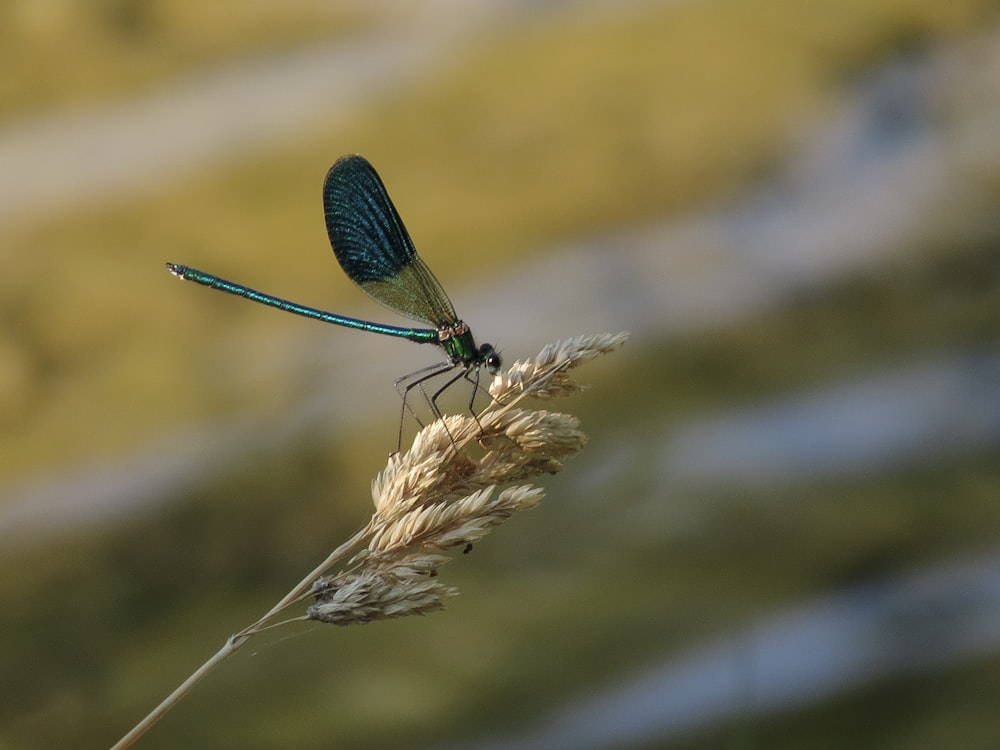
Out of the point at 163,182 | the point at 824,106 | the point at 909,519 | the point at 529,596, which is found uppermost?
the point at 163,182

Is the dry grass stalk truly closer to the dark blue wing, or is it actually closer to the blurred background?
the dark blue wing

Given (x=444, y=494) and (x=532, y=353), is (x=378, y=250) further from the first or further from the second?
(x=532, y=353)

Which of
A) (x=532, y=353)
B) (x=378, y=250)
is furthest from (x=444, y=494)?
(x=532, y=353)

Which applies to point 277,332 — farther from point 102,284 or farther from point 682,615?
point 682,615

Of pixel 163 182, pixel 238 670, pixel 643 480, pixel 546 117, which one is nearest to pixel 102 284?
pixel 163 182

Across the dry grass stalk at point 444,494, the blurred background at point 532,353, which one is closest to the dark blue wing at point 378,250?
the dry grass stalk at point 444,494
